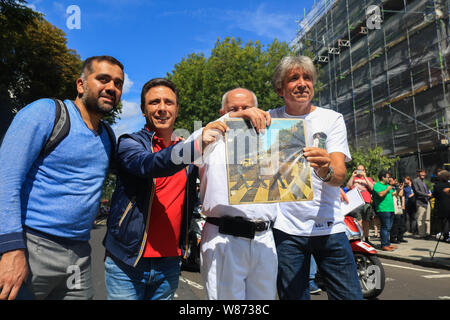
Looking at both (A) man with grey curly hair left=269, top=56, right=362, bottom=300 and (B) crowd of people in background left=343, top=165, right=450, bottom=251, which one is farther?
(B) crowd of people in background left=343, top=165, right=450, bottom=251

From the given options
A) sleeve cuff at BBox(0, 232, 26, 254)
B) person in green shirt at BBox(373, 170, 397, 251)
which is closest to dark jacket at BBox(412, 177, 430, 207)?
person in green shirt at BBox(373, 170, 397, 251)

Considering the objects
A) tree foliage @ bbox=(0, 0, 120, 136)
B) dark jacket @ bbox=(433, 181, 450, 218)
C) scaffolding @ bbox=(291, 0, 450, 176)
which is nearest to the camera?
dark jacket @ bbox=(433, 181, 450, 218)

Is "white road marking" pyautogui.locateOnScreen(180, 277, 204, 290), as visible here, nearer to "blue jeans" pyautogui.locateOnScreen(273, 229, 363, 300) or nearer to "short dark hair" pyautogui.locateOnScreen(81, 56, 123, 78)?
"blue jeans" pyautogui.locateOnScreen(273, 229, 363, 300)

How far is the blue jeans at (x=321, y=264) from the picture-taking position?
206cm

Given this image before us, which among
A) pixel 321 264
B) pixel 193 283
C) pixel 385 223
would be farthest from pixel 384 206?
pixel 321 264

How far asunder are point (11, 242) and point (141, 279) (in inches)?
26.6

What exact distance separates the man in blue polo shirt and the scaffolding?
17675 millimetres

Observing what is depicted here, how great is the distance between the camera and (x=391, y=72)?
20.2m

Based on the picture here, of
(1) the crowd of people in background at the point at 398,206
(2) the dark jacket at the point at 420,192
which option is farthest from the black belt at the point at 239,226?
(2) the dark jacket at the point at 420,192

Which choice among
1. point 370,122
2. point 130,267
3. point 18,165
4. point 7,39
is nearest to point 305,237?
point 130,267

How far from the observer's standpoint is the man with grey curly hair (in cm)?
207

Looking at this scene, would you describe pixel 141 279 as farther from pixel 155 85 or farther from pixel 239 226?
pixel 155 85
